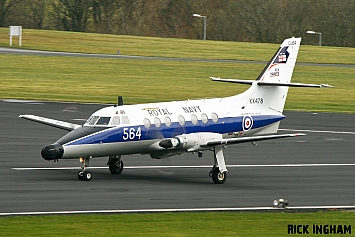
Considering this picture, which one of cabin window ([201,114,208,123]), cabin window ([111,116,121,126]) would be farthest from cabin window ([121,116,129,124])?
cabin window ([201,114,208,123])

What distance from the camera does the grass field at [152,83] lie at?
60.5 ft

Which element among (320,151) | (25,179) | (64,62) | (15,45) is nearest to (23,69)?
(64,62)

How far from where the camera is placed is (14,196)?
22.3 meters

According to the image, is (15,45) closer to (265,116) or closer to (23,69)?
(23,69)

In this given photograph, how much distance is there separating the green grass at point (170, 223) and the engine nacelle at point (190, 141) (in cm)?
498

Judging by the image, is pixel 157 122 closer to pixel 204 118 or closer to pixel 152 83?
pixel 204 118

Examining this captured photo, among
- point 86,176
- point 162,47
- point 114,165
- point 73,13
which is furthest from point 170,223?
point 73,13

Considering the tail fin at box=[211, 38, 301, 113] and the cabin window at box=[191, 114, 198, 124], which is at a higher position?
the tail fin at box=[211, 38, 301, 113]

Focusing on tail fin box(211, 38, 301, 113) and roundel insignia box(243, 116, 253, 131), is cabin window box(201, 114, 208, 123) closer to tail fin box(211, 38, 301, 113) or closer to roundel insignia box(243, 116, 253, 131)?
roundel insignia box(243, 116, 253, 131)

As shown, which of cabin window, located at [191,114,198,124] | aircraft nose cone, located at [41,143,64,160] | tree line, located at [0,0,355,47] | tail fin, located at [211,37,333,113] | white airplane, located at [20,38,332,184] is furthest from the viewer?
tree line, located at [0,0,355,47]

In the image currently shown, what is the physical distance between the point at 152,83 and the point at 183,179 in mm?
36652

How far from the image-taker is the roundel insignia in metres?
27.8

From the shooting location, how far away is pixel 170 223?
1902cm

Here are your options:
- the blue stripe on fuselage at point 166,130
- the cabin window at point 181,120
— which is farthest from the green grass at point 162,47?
the cabin window at point 181,120
